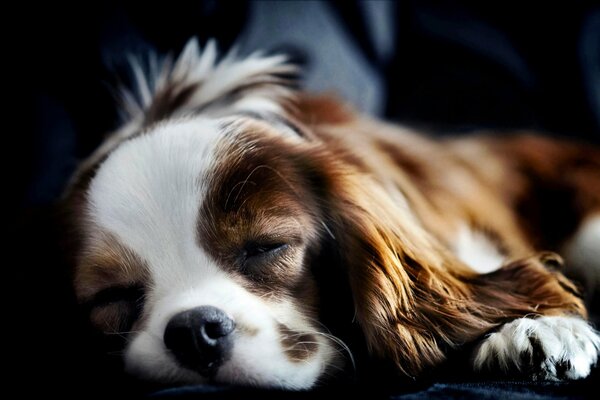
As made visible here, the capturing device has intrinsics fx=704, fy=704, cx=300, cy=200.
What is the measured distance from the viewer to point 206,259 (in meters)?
1.46

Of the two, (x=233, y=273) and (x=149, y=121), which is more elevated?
(x=149, y=121)

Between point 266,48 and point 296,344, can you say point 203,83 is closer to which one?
point 266,48

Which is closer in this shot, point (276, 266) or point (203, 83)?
point (276, 266)

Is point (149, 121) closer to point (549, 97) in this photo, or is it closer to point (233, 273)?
point (233, 273)

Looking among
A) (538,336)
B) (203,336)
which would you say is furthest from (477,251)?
(203,336)

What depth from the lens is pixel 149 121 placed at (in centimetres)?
191

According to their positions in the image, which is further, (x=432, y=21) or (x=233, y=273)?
(x=432, y=21)

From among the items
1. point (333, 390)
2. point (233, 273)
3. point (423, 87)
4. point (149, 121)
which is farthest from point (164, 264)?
point (423, 87)

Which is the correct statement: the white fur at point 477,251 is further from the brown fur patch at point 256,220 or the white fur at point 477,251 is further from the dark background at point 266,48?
the dark background at point 266,48

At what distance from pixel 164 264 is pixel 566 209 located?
1.31 m

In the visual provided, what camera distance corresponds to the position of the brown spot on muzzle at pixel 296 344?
1.38m

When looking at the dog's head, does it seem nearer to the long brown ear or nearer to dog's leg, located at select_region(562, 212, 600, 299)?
the long brown ear

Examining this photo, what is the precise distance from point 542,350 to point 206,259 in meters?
0.69

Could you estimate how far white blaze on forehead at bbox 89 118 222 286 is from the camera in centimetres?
147
